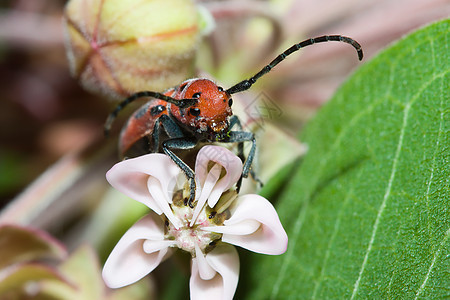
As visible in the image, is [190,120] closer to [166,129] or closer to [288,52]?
[166,129]

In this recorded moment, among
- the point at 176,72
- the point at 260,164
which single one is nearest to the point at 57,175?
the point at 176,72

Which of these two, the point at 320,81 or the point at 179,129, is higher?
the point at 179,129

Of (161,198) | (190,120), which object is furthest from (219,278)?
(190,120)

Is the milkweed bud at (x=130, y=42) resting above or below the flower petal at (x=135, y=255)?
above

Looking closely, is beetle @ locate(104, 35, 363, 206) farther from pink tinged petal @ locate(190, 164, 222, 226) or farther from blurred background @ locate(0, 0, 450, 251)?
blurred background @ locate(0, 0, 450, 251)

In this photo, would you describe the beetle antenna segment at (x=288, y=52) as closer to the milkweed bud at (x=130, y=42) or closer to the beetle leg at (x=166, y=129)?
the beetle leg at (x=166, y=129)

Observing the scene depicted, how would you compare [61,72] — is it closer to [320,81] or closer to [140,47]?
[320,81]

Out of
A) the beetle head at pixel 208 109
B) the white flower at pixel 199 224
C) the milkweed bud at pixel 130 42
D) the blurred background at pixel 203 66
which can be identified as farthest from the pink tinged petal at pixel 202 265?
the blurred background at pixel 203 66
